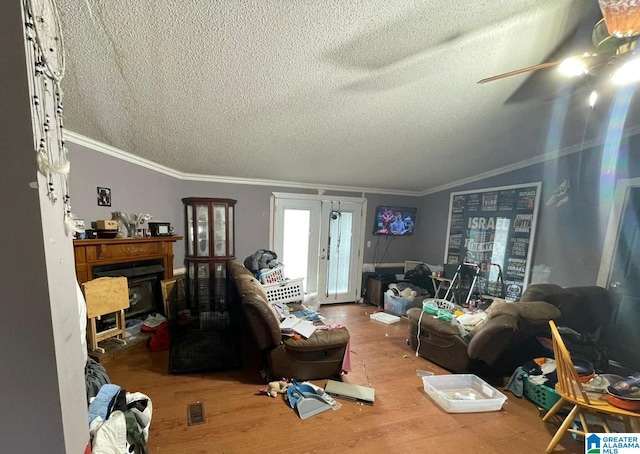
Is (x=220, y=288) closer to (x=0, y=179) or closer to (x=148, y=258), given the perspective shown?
(x=148, y=258)

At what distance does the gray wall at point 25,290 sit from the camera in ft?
1.85

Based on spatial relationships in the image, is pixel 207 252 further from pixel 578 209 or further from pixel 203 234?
pixel 578 209

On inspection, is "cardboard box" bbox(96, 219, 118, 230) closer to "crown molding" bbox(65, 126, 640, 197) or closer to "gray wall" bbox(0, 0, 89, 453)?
"crown molding" bbox(65, 126, 640, 197)

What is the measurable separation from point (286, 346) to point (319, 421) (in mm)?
593

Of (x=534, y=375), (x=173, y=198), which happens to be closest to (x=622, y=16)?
(x=534, y=375)

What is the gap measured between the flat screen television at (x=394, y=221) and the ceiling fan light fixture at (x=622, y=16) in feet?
11.9

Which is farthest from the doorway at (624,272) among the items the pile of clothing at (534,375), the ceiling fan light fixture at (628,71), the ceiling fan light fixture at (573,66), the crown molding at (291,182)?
the ceiling fan light fixture at (573,66)

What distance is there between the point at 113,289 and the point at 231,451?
1836 millimetres

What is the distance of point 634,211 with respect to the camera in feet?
8.68

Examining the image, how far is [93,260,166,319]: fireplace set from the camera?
8.87 feet

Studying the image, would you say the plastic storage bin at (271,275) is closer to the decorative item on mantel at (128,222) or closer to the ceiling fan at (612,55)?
the decorative item on mantel at (128,222)

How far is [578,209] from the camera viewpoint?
9.93ft

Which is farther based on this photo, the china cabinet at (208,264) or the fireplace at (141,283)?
the china cabinet at (208,264)

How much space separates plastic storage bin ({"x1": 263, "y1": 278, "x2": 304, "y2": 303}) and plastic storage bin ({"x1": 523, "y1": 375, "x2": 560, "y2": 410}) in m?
2.41
